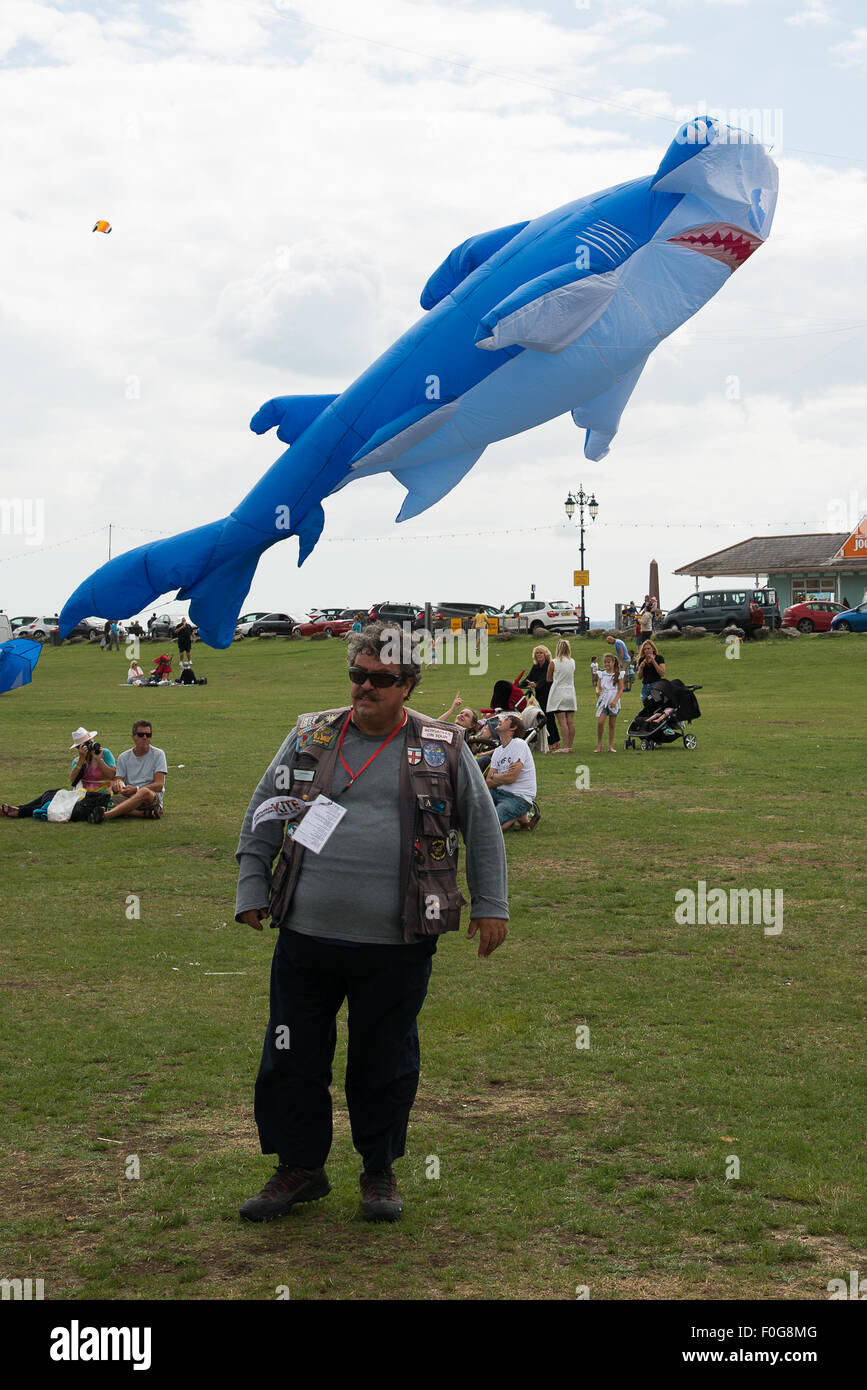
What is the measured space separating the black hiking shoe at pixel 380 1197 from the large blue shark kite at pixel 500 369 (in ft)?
11.3

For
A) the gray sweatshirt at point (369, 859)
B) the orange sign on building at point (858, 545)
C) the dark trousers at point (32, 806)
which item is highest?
the orange sign on building at point (858, 545)

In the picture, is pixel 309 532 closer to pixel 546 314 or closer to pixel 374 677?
pixel 546 314

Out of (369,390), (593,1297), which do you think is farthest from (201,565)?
(593,1297)

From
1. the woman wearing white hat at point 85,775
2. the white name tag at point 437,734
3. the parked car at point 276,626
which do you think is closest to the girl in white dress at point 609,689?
the woman wearing white hat at point 85,775

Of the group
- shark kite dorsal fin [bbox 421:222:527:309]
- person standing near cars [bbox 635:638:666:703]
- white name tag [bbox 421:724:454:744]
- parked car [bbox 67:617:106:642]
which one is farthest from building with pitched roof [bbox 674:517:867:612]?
white name tag [bbox 421:724:454:744]

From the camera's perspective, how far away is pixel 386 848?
417 cm

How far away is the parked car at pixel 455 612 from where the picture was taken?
49625mm

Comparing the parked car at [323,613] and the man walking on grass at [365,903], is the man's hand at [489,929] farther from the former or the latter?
the parked car at [323,613]

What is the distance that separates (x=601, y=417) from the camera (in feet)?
23.7

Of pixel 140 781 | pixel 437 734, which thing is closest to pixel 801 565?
pixel 140 781

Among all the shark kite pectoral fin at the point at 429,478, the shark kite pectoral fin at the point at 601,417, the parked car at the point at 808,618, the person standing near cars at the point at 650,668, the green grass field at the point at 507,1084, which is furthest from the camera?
the parked car at the point at 808,618

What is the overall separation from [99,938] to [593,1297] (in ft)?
16.7

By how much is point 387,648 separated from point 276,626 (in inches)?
2035
